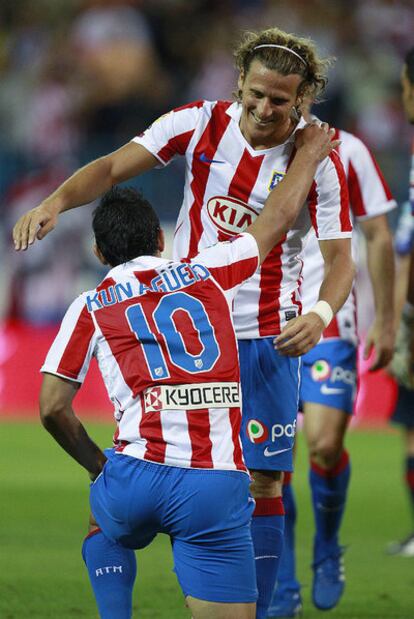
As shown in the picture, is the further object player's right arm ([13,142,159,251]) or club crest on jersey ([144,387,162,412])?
player's right arm ([13,142,159,251])

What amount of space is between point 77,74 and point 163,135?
32.2ft

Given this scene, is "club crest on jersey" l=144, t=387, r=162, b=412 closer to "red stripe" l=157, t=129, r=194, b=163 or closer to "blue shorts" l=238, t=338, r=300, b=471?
"blue shorts" l=238, t=338, r=300, b=471

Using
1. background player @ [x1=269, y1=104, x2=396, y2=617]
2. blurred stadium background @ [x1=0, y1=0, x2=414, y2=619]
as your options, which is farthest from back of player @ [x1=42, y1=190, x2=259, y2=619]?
blurred stadium background @ [x1=0, y1=0, x2=414, y2=619]

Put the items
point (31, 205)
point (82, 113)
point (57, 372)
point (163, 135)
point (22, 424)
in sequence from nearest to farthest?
point (57, 372), point (163, 135), point (22, 424), point (31, 205), point (82, 113)

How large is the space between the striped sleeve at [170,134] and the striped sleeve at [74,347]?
96cm

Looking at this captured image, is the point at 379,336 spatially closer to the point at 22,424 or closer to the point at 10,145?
the point at 22,424

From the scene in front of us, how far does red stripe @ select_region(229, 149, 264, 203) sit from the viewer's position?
438cm

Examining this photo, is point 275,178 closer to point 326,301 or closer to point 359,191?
point 326,301

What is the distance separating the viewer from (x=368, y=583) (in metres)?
5.93

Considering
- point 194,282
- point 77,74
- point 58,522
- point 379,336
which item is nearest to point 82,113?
point 77,74

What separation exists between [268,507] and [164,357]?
1143 millimetres

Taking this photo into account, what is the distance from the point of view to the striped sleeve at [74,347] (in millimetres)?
3648

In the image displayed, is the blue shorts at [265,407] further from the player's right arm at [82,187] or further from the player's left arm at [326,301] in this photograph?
the player's right arm at [82,187]

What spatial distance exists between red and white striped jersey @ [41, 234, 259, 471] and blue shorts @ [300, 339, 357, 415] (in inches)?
84.1
